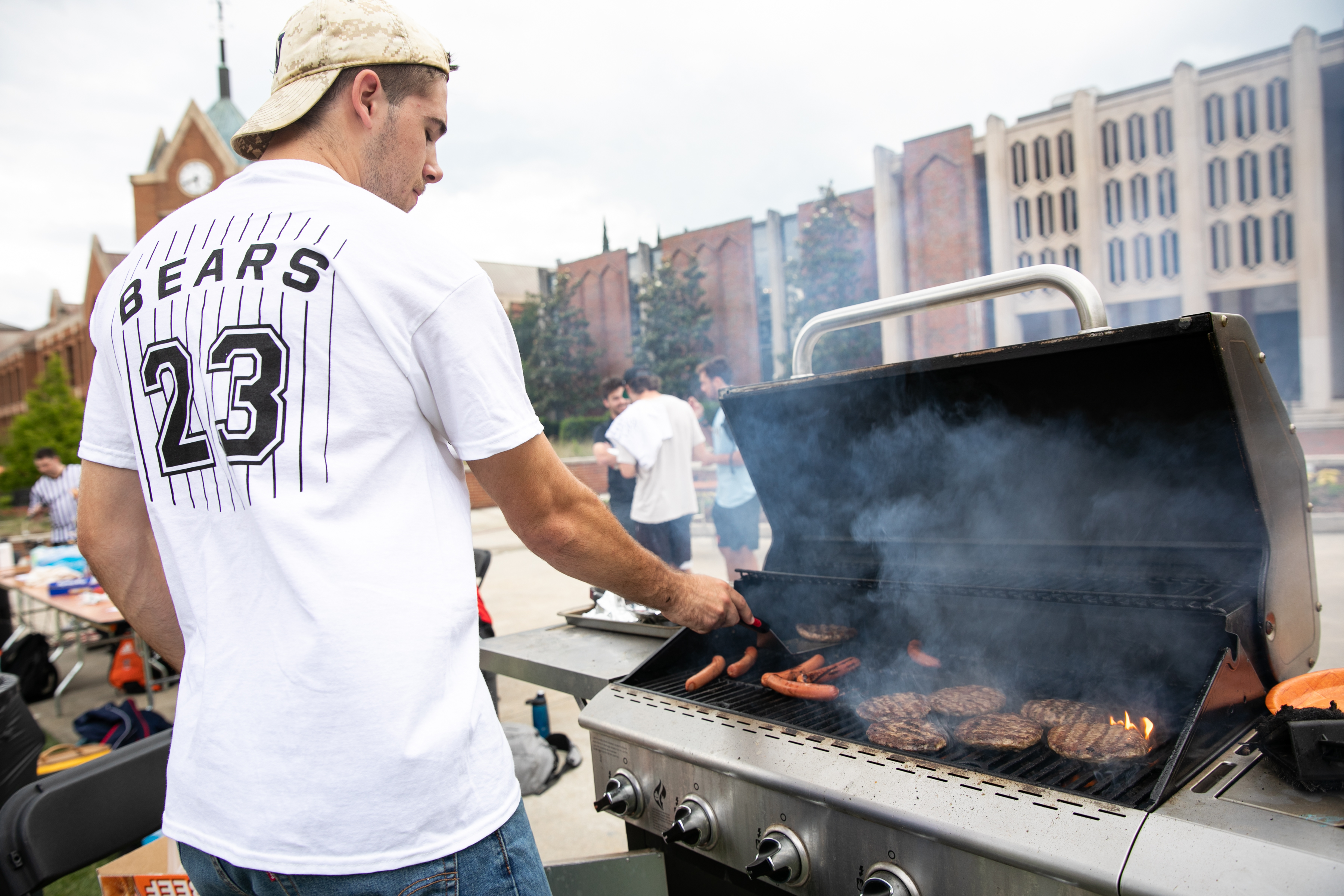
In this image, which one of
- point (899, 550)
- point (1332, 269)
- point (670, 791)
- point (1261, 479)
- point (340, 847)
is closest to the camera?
point (340, 847)

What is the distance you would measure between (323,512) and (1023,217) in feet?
83.4

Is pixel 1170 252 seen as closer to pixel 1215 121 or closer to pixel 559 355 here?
pixel 1215 121

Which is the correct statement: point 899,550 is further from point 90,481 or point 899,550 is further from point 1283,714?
point 90,481

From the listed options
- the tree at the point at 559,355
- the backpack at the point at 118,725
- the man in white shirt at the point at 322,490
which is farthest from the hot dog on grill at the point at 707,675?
the tree at the point at 559,355

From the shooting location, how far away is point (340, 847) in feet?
3.18

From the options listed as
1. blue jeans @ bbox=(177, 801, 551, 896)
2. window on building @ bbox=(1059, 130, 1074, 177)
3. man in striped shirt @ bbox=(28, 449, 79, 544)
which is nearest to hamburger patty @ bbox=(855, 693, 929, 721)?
blue jeans @ bbox=(177, 801, 551, 896)

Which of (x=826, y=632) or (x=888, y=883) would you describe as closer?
(x=888, y=883)

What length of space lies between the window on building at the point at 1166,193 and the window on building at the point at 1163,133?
526 millimetres

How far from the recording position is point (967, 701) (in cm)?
163

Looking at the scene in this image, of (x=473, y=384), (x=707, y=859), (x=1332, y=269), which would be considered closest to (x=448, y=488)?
(x=473, y=384)

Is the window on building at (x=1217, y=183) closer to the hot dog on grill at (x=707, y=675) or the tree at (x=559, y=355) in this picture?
the tree at (x=559, y=355)

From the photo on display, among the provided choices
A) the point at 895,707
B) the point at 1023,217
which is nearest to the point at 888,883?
the point at 895,707

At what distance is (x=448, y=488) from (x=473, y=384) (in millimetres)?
162

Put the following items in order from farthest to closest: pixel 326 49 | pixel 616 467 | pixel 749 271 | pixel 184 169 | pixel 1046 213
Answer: pixel 749 271
pixel 184 169
pixel 1046 213
pixel 616 467
pixel 326 49
